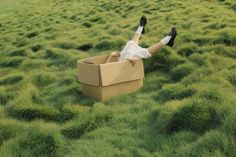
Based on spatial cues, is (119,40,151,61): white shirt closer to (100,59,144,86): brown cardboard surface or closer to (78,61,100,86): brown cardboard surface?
(100,59,144,86): brown cardboard surface

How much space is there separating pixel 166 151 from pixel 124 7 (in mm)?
12918

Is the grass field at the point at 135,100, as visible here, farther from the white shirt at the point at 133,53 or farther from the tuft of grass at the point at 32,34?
the tuft of grass at the point at 32,34

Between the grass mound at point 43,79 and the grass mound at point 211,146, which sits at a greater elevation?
the grass mound at point 211,146

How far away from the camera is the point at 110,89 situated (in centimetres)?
639

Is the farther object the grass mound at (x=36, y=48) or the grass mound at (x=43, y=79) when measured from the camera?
the grass mound at (x=36, y=48)

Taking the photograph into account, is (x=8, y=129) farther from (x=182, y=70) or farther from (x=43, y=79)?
(x=182, y=70)

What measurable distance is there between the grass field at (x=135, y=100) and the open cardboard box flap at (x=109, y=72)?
12.7 inches

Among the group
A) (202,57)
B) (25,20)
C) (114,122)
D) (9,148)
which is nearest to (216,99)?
(114,122)

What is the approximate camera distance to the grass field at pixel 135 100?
436 cm

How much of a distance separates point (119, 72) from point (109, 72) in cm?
23

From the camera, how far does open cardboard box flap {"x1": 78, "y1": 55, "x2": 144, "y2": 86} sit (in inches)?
244

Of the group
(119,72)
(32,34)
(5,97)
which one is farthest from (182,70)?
(32,34)

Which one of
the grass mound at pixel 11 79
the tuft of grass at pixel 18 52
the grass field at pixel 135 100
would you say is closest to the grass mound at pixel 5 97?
the grass field at pixel 135 100

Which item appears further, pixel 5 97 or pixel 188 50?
pixel 188 50
